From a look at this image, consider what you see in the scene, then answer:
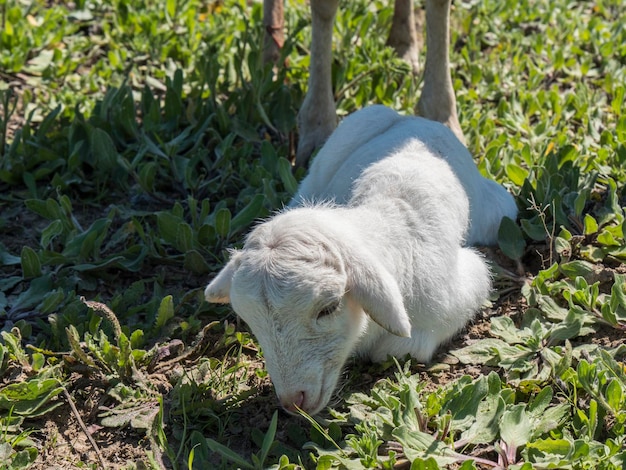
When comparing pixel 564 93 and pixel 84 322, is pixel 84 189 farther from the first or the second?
pixel 564 93

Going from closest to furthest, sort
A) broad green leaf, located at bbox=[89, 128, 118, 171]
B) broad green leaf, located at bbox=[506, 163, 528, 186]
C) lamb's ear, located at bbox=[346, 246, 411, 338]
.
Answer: lamb's ear, located at bbox=[346, 246, 411, 338]
broad green leaf, located at bbox=[506, 163, 528, 186]
broad green leaf, located at bbox=[89, 128, 118, 171]

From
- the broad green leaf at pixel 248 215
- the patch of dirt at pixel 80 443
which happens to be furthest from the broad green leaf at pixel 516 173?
the patch of dirt at pixel 80 443

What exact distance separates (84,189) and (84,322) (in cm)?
144

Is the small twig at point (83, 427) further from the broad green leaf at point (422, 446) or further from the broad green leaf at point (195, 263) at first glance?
the broad green leaf at point (422, 446)

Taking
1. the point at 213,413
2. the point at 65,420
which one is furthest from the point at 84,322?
the point at 213,413

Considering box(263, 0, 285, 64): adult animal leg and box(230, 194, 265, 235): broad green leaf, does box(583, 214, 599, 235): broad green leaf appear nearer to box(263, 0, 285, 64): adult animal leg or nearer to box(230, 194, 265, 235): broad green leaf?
box(230, 194, 265, 235): broad green leaf

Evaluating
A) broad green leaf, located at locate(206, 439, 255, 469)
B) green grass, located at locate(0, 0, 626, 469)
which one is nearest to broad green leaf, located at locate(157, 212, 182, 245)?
green grass, located at locate(0, 0, 626, 469)

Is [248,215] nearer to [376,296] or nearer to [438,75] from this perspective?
[376,296]

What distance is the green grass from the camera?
3.70m

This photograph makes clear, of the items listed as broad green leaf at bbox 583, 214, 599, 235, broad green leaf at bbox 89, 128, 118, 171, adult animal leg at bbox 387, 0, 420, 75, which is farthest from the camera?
adult animal leg at bbox 387, 0, 420, 75

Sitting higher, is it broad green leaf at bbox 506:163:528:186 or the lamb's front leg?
the lamb's front leg

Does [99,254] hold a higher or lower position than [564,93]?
lower

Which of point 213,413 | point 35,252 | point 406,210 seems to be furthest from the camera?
point 35,252

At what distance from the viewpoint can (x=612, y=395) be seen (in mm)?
3604
